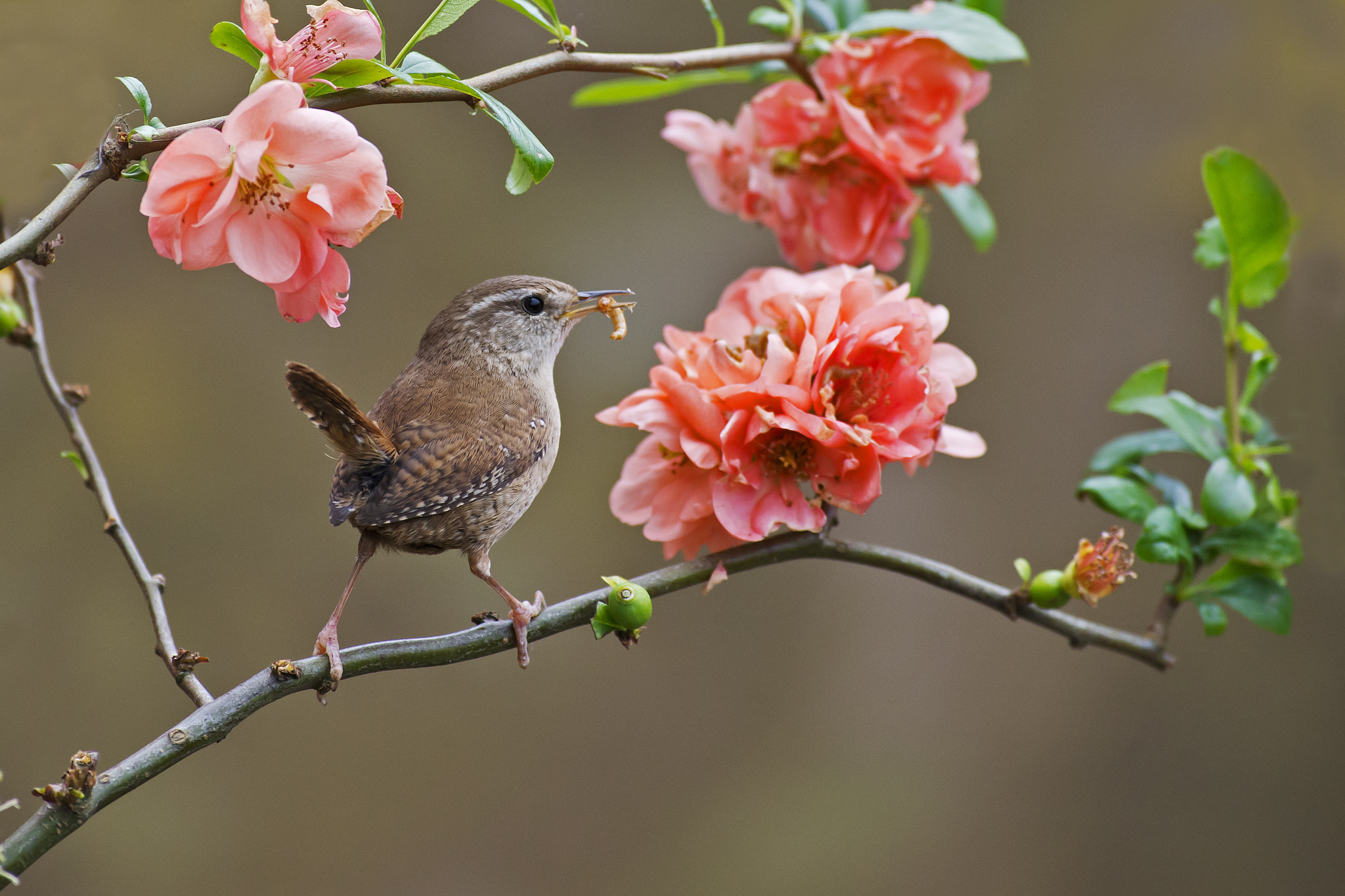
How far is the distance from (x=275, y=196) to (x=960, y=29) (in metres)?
0.59

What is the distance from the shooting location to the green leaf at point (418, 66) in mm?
585

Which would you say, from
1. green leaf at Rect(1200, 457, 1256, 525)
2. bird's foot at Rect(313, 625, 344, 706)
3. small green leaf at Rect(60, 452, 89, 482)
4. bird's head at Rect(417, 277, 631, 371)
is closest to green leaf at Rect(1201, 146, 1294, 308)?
green leaf at Rect(1200, 457, 1256, 525)

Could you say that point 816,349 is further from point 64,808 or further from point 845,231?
point 64,808

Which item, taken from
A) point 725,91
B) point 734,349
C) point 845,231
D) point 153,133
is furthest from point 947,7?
point 725,91

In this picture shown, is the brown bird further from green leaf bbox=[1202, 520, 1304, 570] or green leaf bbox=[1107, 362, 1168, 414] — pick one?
green leaf bbox=[1202, 520, 1304, 570]

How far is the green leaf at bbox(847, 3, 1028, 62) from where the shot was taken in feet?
2.73

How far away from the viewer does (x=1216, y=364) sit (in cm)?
212

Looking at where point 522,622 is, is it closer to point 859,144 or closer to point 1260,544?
point 859,144

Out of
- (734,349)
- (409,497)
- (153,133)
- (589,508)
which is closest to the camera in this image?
(153,133)

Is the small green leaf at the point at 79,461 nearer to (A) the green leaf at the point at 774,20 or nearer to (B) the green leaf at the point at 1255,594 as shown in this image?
(A) the green leaf at the point at 774,20

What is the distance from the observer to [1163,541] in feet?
2.89

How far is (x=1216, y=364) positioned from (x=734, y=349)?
1.74 meters

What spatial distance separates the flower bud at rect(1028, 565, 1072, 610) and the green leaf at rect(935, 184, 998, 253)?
376 millimetres

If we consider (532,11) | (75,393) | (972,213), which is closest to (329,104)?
(532,11)
